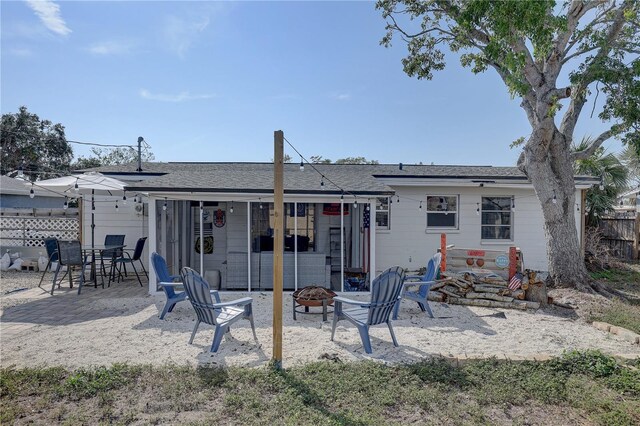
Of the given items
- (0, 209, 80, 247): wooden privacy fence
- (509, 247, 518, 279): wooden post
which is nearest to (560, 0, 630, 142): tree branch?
(509, 247, 518, 279): wooden post

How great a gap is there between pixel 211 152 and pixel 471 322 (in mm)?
14794

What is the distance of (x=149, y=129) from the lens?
1352cm

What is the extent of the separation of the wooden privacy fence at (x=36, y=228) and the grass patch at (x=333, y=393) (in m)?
8.25

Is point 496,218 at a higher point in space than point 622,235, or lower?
higher

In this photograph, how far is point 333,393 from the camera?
10.4 ft

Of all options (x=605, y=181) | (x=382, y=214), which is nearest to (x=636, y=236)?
(x=605, y=181)

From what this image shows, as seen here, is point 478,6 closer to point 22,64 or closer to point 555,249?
point 555,249

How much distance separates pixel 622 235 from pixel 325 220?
11267mm

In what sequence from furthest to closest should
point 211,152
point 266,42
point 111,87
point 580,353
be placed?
point 211,152 < point 111,87 < point 266,42 < point 580,353

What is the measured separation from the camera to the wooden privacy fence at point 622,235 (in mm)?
12102

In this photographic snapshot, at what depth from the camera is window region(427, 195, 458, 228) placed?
34.7ft

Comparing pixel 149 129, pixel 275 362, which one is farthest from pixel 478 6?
pixel 149 129

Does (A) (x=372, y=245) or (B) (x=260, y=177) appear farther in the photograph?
(B) (x=260, y=177)

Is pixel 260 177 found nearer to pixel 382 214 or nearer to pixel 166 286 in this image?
pixel 166 286
